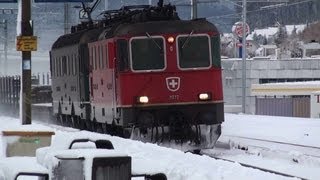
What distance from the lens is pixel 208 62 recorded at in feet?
60.5

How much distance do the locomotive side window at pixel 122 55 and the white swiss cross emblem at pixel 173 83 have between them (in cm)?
101

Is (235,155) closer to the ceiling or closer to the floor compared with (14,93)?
closer to the floor

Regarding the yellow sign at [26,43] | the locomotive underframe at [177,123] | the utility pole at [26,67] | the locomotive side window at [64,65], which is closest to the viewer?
the locomotive underframe at [177,123]

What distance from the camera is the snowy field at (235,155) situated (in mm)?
10984

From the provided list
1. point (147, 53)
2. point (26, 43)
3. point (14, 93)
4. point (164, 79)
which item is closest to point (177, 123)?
point (164, 79)

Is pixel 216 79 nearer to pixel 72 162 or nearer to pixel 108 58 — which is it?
pixel 108 58

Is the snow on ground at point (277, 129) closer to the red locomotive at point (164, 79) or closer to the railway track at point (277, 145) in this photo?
the railway track at point (277, 145)

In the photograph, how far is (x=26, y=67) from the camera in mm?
21344

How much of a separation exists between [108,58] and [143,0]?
33.1 metres

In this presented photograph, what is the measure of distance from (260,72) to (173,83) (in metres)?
38.0

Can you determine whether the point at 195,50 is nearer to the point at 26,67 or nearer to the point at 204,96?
the point at 204,96

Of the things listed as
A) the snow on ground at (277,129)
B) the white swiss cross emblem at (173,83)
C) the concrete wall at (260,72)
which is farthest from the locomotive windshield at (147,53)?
the concrete wall at (260,72)

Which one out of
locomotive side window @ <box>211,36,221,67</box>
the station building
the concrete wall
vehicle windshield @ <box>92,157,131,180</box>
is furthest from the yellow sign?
the concrete wall

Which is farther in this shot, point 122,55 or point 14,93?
point 14,93
